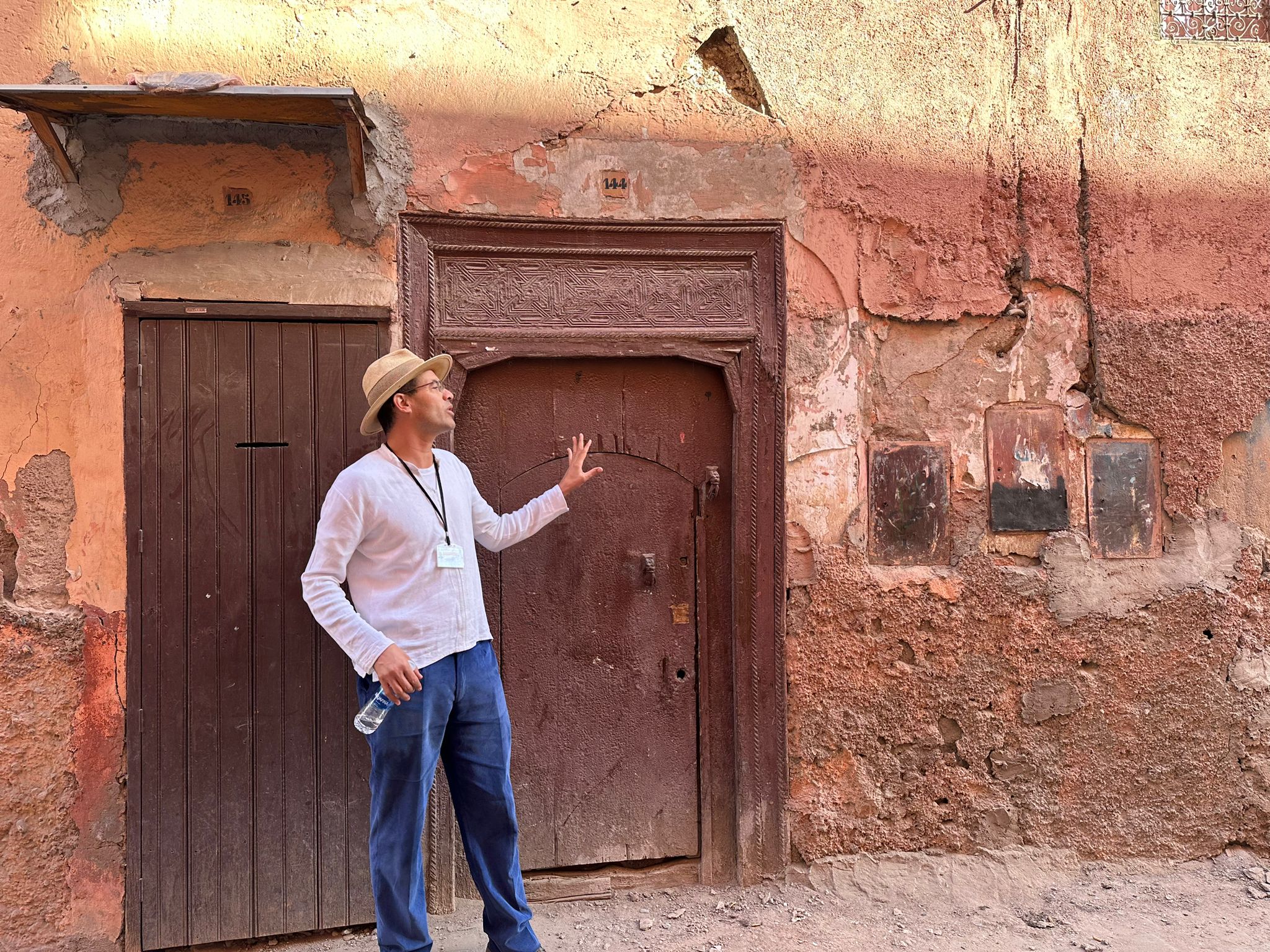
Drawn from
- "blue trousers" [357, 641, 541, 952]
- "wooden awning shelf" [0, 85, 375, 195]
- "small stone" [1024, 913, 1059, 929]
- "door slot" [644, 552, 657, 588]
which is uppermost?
"wooden awning shelf" [0, 85, 375, 195]

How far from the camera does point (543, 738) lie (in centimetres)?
358

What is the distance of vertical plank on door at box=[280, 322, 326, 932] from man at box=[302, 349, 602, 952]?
1.42ft

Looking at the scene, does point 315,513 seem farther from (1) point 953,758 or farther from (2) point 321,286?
(1) point 953,758

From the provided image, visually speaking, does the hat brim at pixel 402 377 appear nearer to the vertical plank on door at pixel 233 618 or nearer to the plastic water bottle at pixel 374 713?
the vertical plank on door at pixel 233 618

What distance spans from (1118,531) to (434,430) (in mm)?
2675

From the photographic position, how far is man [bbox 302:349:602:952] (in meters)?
2.71

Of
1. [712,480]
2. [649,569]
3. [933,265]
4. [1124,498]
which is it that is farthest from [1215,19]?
[649,569]

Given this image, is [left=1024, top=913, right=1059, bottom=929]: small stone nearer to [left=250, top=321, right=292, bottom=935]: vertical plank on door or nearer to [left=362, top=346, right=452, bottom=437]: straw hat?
[left=250, top=321, right=292, bottom=935]: vertical plank on door

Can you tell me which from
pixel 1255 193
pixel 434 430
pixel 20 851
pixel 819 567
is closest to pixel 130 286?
pixel 434 430

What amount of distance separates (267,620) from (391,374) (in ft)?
3.37

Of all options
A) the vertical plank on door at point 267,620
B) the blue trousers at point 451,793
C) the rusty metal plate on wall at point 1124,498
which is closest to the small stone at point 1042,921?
the rusty metal plate on wall at point 1124,498

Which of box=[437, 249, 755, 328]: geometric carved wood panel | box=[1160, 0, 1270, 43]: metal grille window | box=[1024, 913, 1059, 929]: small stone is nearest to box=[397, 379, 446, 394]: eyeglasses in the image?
box=[437, 249, 755, 328]: geometric carved wood panel

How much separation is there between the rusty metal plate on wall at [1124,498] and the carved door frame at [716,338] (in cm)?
126

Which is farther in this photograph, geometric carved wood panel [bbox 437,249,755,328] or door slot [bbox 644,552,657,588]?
door slot [bbox 644,552,657,588]
